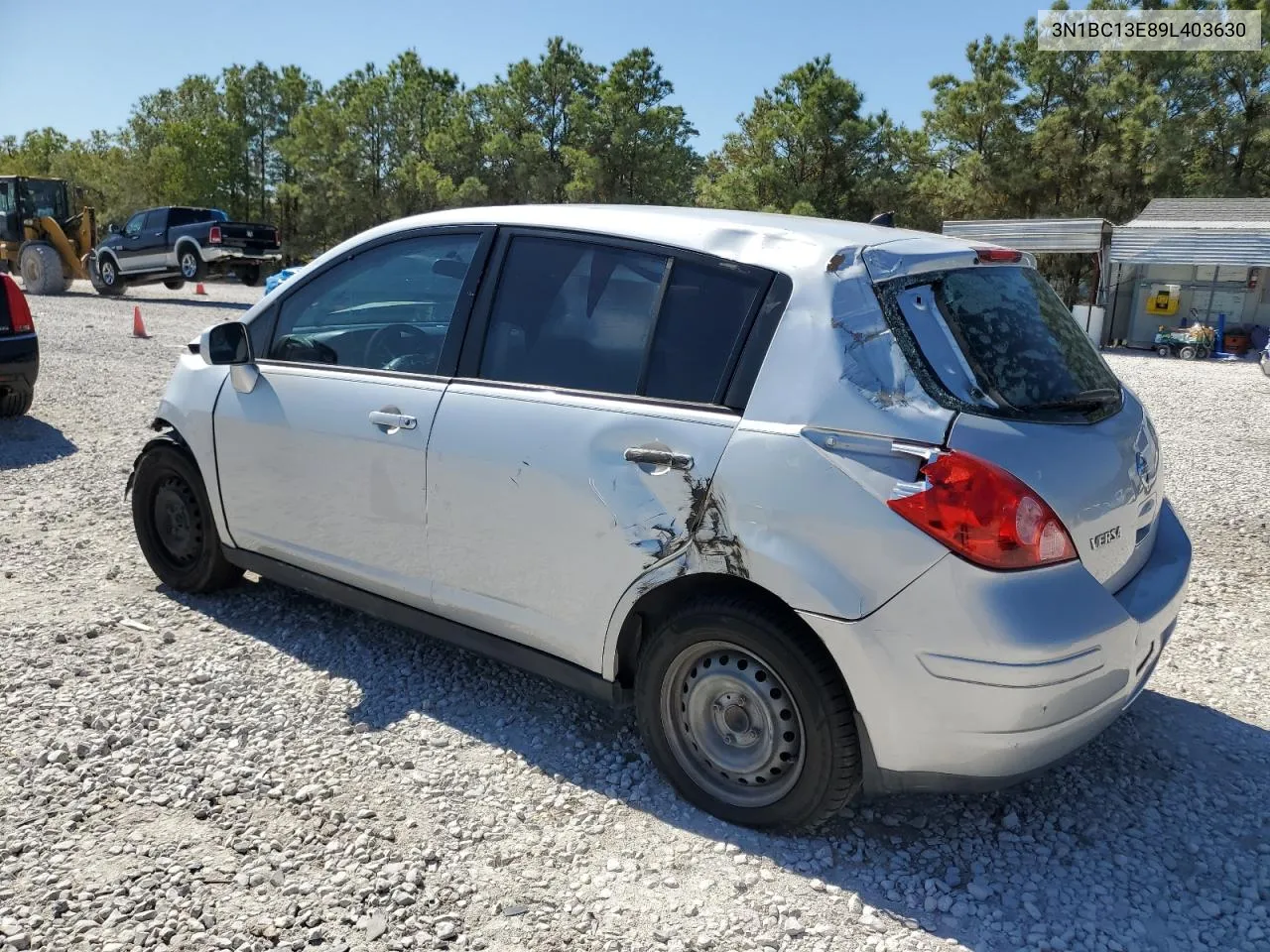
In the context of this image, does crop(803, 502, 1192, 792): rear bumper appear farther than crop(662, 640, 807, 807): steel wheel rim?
No

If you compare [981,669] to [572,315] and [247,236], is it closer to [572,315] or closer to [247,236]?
[572,315]

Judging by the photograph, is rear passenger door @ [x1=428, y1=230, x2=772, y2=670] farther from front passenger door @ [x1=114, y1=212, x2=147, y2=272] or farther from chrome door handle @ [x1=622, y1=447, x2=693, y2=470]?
front passenger door @ [x1=114, y1=212, x2=147, y2=272]

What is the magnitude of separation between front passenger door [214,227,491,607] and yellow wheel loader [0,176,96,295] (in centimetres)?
2324

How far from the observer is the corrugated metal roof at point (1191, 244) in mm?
22281

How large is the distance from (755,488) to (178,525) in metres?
3.15

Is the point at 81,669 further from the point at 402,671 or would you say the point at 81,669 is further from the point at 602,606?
the point at 602,606

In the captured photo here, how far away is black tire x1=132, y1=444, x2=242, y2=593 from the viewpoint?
435cm

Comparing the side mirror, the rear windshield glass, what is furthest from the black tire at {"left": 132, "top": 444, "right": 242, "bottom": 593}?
the rear windshield glass

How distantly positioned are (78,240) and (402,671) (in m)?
25.4

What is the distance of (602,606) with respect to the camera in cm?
298

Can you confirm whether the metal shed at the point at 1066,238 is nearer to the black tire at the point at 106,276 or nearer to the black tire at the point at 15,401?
the black tire at the point at 106,276

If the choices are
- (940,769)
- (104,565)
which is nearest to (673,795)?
(940,769)

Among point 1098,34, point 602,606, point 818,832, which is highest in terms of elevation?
point 1098,34

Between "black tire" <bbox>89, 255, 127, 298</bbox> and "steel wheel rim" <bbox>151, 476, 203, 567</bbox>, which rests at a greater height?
"black tire" <bbox>89, 255, 127, 298</bbox>
